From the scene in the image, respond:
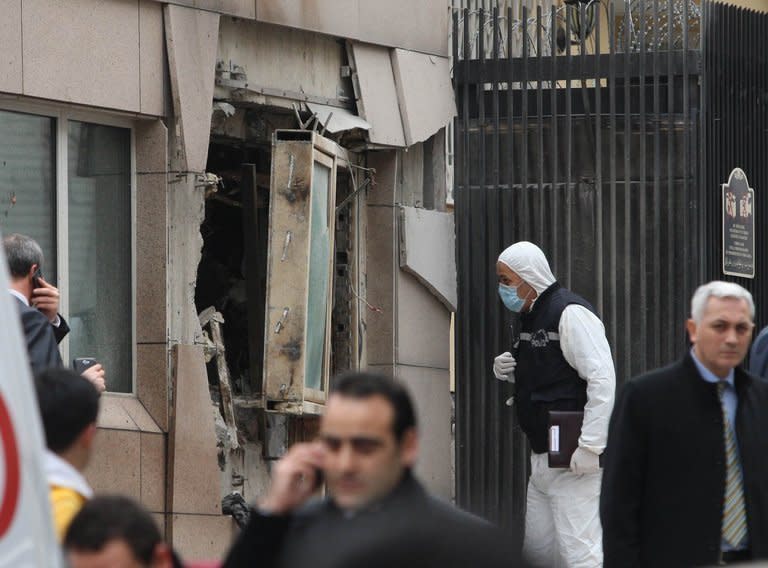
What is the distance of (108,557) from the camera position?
4352 mm

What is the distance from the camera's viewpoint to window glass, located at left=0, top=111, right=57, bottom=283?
10.2 m

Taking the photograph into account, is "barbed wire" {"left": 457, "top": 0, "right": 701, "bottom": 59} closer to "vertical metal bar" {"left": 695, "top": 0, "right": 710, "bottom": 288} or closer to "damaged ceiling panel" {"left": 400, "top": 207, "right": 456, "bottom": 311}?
"vertical metal bar" {"left": 695, "top": 0, "right": 710, "bottom": 288}

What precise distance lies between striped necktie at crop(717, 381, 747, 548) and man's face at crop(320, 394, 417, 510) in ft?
7.93

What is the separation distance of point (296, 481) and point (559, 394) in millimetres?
5829

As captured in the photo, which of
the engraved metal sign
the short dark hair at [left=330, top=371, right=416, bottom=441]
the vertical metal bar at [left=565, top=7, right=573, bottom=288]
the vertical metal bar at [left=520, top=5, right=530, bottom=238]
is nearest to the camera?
the short dark hair at [left=330, top=371, right=416, bottom=441]

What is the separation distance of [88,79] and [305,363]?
2.21 m

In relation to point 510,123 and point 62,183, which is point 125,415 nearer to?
point 62,183

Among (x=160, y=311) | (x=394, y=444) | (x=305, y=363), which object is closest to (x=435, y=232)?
(x=305, y=363)

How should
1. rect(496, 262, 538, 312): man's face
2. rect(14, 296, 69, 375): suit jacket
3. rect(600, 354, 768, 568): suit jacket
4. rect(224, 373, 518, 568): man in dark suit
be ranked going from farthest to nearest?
rect(496, 262, 538, 312): man's face → rect(14, 296, 69, 375): suit jacket → rect(600, 354, 768, 568): suit jacket → rect(224, 373, 518, 568): man in dark suit

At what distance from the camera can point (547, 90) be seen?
13.3 metres

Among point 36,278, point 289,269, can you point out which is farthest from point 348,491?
point 289,269

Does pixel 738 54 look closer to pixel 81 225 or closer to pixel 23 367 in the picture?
pixel 81 225

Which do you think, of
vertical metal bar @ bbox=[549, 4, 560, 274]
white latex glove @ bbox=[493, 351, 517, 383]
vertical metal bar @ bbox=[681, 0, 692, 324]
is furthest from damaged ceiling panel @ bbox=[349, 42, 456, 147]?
white latex glove @ bbox=[493, 351, 517, 383]

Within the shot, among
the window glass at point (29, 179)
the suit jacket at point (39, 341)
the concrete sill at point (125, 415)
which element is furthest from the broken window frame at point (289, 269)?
the suit jacket at point (39, 341)
